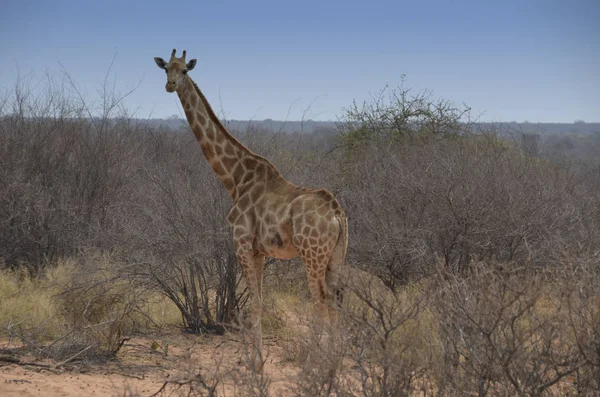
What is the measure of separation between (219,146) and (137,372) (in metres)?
2.42

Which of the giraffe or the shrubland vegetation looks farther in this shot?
the giraffe

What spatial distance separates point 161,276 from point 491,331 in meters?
5.47

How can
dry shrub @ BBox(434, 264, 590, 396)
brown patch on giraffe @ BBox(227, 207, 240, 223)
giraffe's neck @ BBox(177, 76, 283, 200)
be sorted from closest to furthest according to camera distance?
dry shrub @ BBox(434, 264, 590, 396), brown patch on giraffe @ BBox(227, 207, 240, 223), giraffe's neck @ BBox(177, 76, 283, 200)

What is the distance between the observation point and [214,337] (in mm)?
9016

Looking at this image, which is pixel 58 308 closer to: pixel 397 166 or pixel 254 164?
pixel 254 164

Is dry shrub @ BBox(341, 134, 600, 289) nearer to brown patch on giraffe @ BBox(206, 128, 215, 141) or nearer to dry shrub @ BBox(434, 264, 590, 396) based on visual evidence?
brown patch on giraffe @ BBox(206, 128, 215, 141)

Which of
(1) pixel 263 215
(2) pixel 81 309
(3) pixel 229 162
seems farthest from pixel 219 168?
(2) pixel 81 309

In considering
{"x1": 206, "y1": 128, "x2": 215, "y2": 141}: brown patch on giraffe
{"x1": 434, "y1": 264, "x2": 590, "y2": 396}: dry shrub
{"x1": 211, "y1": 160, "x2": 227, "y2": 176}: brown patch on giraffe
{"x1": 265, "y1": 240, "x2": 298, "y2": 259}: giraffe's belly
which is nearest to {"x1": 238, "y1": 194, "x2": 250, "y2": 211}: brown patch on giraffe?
{"x1": 211, "y1": 160, "x2": 227, "y2": 176}: brown patch on giraffe

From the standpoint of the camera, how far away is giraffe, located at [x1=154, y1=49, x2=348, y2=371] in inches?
273

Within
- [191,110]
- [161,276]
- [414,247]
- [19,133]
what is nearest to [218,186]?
[161,276]

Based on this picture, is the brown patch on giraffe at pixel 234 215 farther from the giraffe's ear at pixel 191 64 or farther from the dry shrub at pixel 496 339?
the dry shrub at pixel 496 339

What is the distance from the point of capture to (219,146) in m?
7.75

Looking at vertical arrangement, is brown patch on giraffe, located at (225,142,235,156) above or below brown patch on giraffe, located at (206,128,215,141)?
below

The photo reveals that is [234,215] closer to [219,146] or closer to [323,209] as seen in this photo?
[219,146]
